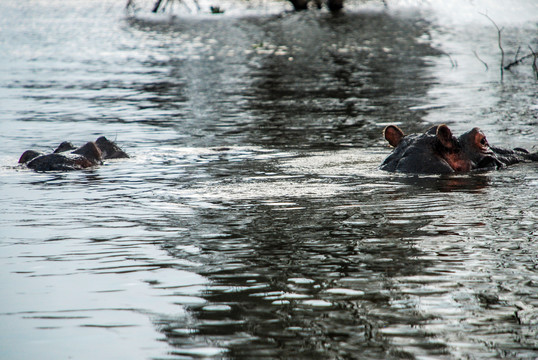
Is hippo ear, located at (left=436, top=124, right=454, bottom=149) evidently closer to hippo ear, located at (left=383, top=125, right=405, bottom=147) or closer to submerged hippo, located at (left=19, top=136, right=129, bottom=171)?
hippo ear, located at (left=383, top=125, right=405, bottom=147)

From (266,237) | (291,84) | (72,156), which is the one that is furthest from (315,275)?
(291,84)

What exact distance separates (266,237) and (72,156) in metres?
5.29

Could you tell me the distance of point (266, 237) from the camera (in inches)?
276

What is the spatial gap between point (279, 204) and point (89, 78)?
1968 centimetres

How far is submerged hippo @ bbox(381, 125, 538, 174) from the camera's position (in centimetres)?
1008

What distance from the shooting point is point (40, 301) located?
5.57m

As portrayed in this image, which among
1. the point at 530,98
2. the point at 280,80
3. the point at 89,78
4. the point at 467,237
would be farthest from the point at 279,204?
the point at 89,78

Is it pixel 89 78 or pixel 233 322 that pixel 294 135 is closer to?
pixel 233 322

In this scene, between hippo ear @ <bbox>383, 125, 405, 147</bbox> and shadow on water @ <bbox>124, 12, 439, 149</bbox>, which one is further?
shadow on water @ <bbox>124, 12, 439, 149</bbox>

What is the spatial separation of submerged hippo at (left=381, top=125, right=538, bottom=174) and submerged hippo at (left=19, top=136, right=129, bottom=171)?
13.7 ft

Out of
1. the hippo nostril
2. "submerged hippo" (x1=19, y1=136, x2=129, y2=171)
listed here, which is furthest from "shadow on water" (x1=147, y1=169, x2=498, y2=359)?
"submerged hippo" (x1=19, y1=136, x2=129, y2=171)

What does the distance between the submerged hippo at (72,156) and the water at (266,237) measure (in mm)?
312

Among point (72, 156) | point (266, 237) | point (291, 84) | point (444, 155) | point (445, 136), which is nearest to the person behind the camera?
point (266, 237)

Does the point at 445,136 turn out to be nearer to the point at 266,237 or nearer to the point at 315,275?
the point at 266,237
